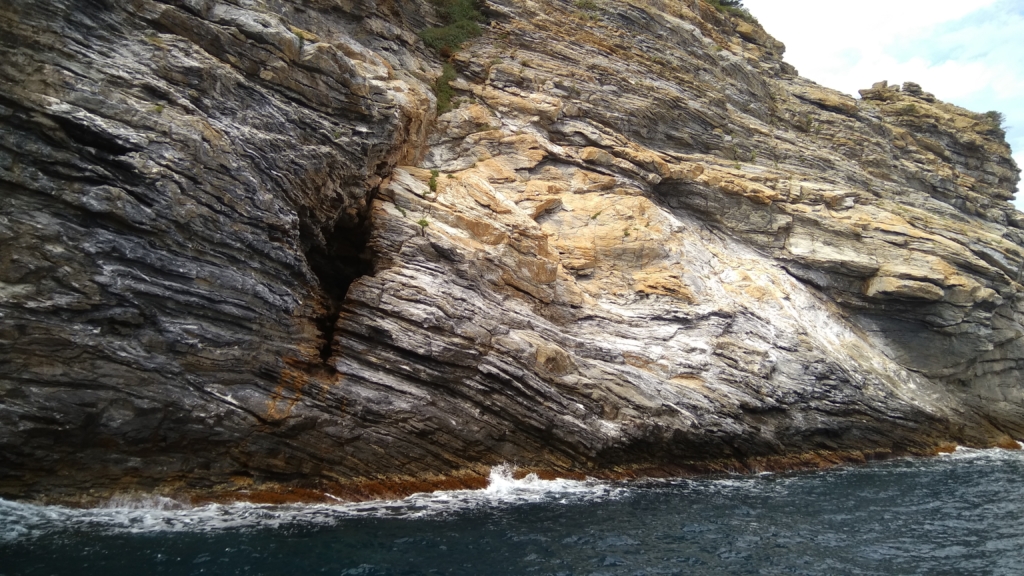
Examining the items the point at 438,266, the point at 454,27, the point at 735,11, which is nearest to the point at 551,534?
the point at 438,266

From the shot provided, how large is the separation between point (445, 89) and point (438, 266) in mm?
11247

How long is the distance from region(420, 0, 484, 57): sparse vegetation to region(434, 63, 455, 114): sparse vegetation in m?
1.24

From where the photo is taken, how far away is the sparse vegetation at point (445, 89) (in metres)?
25.1

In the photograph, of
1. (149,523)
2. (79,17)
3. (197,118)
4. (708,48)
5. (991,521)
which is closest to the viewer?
(149,523)

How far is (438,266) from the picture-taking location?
58.1 feet

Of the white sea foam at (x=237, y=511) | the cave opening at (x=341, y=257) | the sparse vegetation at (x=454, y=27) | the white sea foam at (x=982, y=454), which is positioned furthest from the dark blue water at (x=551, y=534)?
the sparse vegetation at (x=454, y=27)

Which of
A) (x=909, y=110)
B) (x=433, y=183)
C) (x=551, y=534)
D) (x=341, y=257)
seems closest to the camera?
(x=551, y=534)

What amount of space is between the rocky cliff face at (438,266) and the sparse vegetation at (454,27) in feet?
2.11

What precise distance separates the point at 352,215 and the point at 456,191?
4.15m

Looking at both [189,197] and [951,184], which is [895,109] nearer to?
[951,184]

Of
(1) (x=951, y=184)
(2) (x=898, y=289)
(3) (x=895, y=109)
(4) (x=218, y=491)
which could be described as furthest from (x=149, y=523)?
(3) (x=895, y=109)

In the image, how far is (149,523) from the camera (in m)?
12.1

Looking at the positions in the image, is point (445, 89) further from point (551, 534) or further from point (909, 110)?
point (909, 110)

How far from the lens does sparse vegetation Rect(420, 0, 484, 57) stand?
2722 cm
